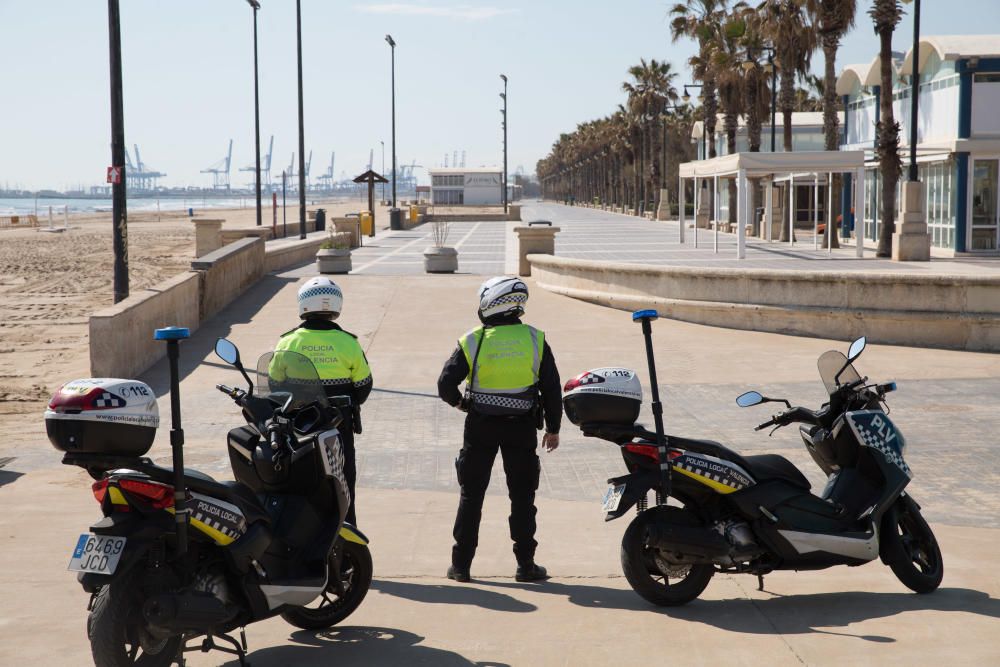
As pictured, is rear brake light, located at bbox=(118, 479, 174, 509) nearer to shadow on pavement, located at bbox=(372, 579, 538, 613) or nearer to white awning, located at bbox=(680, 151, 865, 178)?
shadow on pavement, located at bbox=(372, 579, 538, 613)

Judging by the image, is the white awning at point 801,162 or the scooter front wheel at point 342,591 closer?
the scooter front wheel at point 342,591

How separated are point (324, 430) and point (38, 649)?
5.20 ft

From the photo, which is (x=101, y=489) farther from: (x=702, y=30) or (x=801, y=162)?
(x=702, y=30)

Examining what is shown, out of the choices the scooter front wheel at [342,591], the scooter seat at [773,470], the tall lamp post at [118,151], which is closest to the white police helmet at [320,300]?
the scooter front wheel at [342,591]

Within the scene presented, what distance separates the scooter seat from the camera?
5.91m

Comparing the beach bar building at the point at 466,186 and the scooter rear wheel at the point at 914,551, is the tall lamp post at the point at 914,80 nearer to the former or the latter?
the scooter rear wheel at the point at 914,551

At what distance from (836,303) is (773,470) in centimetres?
1151

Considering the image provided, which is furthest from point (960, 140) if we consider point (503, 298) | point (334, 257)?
point (503, 298)

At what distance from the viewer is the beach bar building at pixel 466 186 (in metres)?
155

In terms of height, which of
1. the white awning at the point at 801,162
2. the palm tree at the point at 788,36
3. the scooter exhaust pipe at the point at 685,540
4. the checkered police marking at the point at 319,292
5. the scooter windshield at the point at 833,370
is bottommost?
the scooter exhaust pipe at the point at 685,540

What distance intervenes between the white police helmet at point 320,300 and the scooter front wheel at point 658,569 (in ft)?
6.69

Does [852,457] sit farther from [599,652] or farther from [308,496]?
[308,496]

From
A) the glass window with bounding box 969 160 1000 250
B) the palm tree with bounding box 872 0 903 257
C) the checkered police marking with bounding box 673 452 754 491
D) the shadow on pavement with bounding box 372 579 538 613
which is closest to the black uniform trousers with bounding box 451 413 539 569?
the shadow on pavement with bounding box 372 579 538 613

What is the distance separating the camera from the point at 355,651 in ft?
17.0
